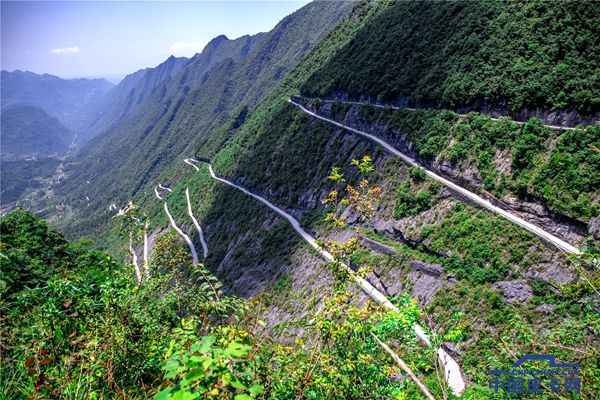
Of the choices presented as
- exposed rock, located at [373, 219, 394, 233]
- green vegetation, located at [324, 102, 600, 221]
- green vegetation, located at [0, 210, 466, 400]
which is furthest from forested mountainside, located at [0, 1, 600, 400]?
exposed rock, located at [373, 219, 394, 233]

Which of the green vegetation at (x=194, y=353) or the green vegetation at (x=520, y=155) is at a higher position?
the green vegetation at (x=194, y=353)

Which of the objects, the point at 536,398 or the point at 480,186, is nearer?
the point at 536,398

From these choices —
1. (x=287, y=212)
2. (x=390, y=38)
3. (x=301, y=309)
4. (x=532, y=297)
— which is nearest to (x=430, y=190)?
(x=532, y=297)

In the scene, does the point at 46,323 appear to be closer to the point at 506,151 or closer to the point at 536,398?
the point at 536,398

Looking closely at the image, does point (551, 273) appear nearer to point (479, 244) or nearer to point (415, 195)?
point (479, 244)

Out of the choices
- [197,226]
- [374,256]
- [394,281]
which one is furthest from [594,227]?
[197,226]

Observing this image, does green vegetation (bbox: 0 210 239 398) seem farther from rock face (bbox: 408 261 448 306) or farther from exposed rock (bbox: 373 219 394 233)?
exposed rock (bbox: 373 219 394 233)

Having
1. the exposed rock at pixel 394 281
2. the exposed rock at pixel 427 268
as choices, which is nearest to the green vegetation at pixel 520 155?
the exposed rock at pixel 427 268

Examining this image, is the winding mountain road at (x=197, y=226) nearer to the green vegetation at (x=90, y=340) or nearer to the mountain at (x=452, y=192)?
the mountain at (x=452, y=192)
